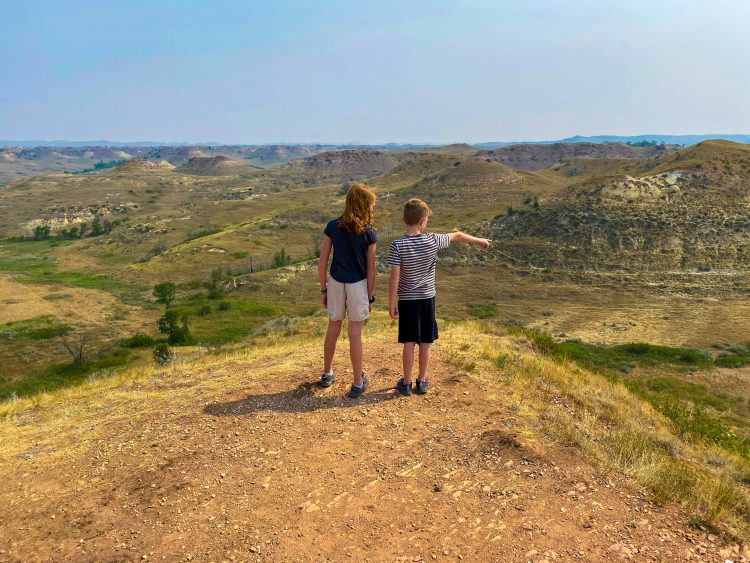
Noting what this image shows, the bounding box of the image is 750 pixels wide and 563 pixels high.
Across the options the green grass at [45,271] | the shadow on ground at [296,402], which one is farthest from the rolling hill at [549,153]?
the shadow on ground at [296,402]

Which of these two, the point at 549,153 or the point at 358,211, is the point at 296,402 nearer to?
the point at 358,211

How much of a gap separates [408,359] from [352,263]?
1507 mm

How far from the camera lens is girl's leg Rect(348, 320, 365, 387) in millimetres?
5891

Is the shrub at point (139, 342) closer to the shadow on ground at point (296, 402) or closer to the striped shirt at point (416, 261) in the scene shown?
the shadow on ground at point (296, 402)

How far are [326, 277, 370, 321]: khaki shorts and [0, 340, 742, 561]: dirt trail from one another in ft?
4.00

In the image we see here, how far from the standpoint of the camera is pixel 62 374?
934 inches

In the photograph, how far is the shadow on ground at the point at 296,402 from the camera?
19.7 ft

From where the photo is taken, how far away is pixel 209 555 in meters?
3.55

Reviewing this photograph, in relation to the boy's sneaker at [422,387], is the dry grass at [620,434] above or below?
below

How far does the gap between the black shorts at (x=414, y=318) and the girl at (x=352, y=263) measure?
0.45 meters

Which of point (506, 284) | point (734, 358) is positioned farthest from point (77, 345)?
point (734, 358)

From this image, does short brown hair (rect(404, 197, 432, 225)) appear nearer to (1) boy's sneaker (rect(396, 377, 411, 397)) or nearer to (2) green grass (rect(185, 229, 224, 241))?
(1) boy's sneaker (rect(396, 377, 411, 397))

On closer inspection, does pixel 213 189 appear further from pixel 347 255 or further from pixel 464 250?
pixel 347 255

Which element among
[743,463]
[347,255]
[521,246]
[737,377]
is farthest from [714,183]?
[347,255]
